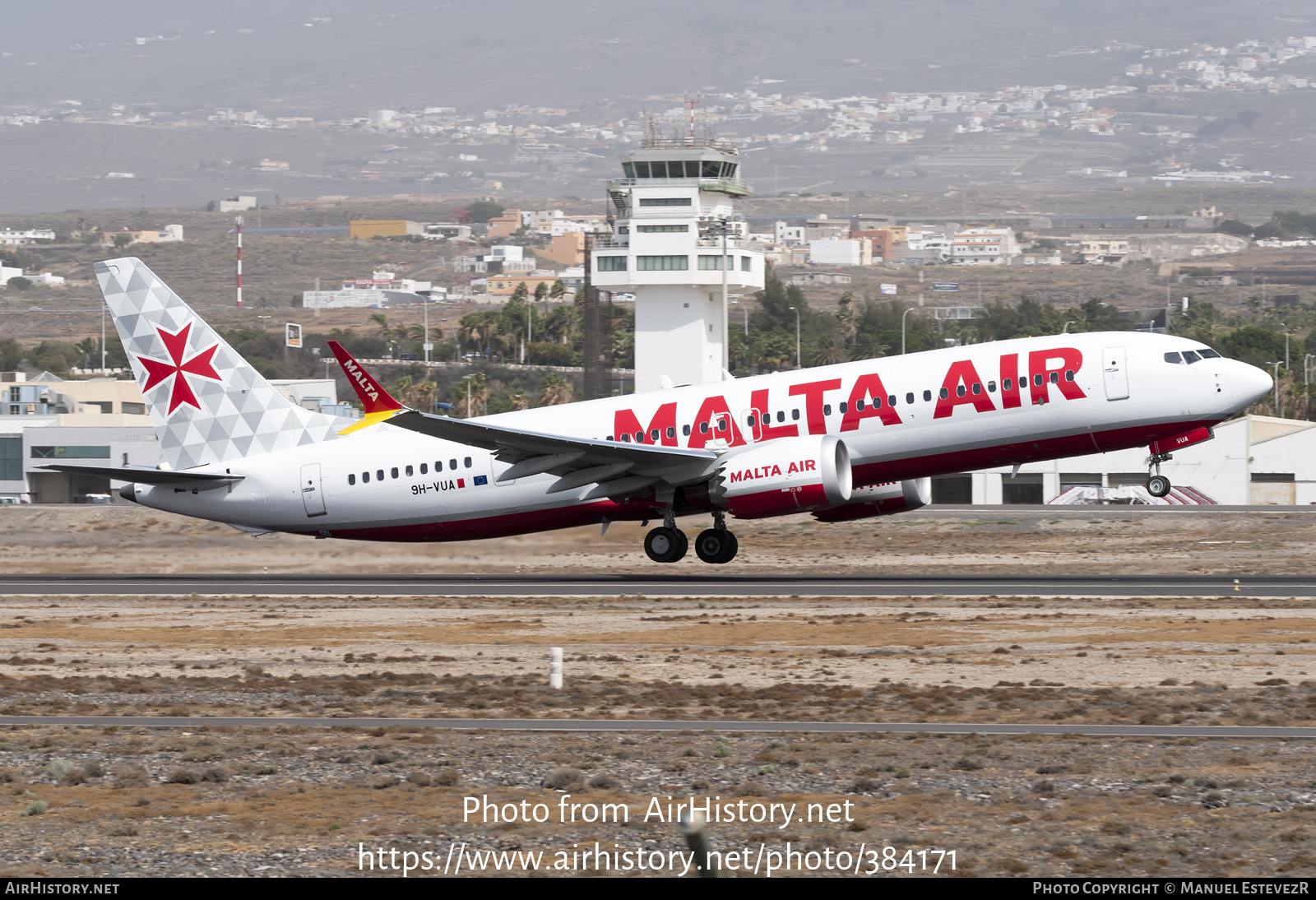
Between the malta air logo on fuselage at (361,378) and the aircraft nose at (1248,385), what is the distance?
17823mm

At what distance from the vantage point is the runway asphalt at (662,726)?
54.8 ft

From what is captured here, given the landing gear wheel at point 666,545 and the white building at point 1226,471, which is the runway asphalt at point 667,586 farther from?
the white building at point 1226,471

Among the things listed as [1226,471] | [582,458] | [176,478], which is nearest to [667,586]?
[582,458]

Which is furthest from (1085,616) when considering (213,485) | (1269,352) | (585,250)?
(1269,352)

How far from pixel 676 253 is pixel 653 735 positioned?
86590mm

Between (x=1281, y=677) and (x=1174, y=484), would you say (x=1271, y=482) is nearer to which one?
(x=1174, y=484)

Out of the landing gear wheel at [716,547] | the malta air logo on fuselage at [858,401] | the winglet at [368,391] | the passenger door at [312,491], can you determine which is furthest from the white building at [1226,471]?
the winglet at [368,391]

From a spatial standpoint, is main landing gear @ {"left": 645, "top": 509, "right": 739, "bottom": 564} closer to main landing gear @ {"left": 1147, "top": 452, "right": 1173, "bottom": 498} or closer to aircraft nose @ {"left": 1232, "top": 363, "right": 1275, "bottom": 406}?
main landing gear @ {"left": 1147, "top": 452, "right": 1173, "bottom": 498}

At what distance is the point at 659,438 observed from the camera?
34.6 metres

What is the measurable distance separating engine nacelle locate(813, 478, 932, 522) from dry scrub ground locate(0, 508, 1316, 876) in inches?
192

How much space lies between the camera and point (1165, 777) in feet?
47.3

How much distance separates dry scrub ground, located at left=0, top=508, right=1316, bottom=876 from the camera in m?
12.7

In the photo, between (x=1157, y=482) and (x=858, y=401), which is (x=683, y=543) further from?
(x=1157, y=482)

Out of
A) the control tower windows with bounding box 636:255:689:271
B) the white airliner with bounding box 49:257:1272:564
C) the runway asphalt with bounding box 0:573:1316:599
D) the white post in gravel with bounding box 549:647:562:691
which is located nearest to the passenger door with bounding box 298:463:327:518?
the white airliner with bounding box 49:257:1272:564
